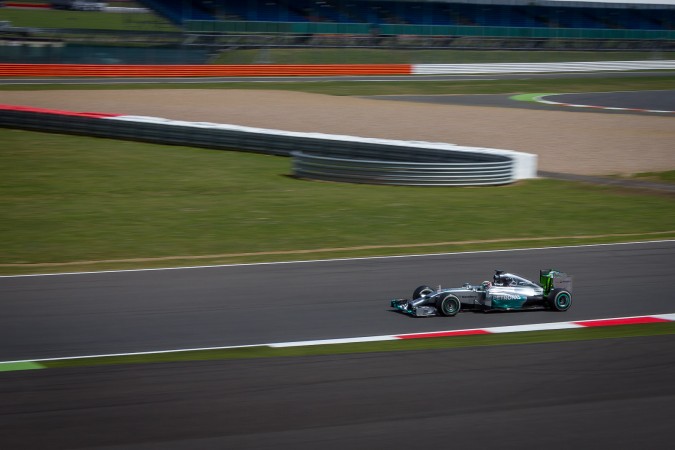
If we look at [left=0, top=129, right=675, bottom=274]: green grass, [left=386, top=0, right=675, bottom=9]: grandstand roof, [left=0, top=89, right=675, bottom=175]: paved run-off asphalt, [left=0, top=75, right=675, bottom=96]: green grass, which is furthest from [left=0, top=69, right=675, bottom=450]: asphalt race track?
[left=386, top=0, right=675, bottom=9]: grandstand roof

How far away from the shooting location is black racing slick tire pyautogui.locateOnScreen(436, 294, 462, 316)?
24.8ft

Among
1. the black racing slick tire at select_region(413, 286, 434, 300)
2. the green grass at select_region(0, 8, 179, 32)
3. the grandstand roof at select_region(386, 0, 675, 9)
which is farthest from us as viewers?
the grandstand roof at select_region(386, 0, 675, 9)

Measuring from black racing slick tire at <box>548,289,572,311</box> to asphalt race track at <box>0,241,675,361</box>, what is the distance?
0.28 ft

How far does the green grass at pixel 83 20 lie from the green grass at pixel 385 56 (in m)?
8.09

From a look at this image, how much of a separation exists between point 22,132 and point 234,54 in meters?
25.0

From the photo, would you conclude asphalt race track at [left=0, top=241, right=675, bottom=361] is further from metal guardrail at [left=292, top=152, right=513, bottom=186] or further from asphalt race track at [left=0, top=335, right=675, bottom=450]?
metal guardrail at [left=292, top=152, right=513, bottom=186]

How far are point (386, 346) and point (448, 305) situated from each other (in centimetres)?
101

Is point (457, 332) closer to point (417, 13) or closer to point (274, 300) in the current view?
point (274, 300)

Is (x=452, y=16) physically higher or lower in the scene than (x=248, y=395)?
higher

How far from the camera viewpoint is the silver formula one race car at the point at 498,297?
25.0ft

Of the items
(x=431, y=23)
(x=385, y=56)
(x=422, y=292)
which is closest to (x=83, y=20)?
(x=385, y=56)

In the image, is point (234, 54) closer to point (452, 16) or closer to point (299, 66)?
point (299, 66)

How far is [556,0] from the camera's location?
61281 millimetres

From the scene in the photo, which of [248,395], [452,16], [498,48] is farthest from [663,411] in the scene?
[452,16]
